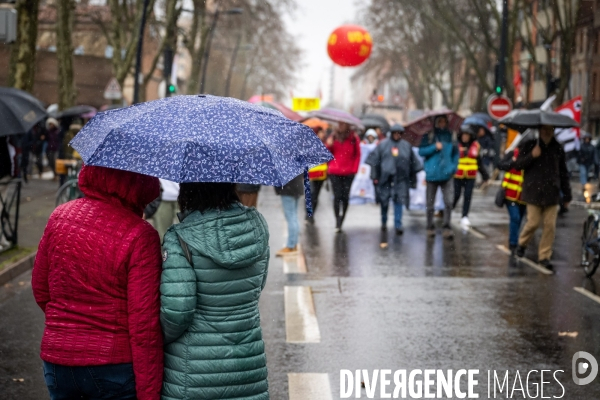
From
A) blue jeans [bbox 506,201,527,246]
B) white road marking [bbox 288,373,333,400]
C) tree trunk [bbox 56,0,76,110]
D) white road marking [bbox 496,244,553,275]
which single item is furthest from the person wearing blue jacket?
tree trunk [bbox 56,0,76,110]

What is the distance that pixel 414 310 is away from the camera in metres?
8.60

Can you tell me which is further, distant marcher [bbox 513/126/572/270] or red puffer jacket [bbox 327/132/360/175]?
red puffer jacket [bbox 327/132/360/175]

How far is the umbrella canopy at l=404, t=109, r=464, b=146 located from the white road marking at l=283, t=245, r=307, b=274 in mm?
4390

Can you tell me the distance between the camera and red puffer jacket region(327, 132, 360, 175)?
14.8 m

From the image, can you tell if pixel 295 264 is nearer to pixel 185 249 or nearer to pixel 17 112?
pixel 17 112

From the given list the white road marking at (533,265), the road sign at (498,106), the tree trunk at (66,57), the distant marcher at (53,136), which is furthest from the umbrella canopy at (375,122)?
the white road marking at (533,265)

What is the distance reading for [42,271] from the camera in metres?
3.45

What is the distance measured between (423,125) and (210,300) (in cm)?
1350

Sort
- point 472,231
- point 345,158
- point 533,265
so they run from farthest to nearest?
point 472,231
point 345,158
point 533,265

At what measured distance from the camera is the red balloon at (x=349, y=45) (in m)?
18.5

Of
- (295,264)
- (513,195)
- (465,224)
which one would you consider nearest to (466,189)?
(465,224)

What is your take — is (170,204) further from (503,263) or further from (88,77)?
(88,77)

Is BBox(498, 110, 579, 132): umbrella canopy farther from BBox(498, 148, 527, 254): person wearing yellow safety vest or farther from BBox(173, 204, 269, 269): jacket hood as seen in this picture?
BBox(173, 204, 269, 269): jacket hood

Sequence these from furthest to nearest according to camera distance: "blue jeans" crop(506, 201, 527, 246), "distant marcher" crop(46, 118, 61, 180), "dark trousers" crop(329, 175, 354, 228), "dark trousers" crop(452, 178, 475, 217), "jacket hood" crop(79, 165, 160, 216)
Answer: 1. "distant marcher" crop(46, 118, 61, 180)
2. "dark trousers" crop(452, 178, 475, 217)
3. "dark trousers" crop(329, 175, 354, 228)
4. "blue jeans" crop(506, 201, 527, 246)
5. "jacket hood" crop(79, 165, 160, 216)
